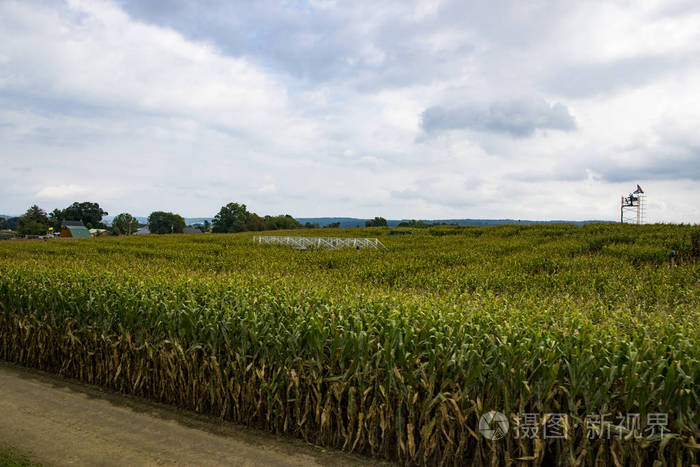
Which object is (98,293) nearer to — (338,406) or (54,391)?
(54,391)

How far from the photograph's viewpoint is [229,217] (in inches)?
3841

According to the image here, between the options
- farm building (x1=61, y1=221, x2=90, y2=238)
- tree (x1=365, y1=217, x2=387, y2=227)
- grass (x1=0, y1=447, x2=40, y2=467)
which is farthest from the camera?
farm building (x1=61, y1=221, x2=90, y2=238)

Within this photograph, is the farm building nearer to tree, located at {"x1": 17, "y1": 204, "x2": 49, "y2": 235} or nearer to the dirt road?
tree, located at {"x1": 17, "y1": 204, "x2": 49, "y2": 235}

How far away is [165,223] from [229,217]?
25.0 metres

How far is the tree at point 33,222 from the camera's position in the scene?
96.8 metres

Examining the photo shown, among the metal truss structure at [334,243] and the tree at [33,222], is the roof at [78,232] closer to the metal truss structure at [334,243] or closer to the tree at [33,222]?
the tree at [33,222]

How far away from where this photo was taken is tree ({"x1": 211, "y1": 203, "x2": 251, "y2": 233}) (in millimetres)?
96562

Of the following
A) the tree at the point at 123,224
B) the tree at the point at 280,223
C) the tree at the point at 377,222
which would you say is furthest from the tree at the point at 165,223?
the tree at the point at 377,222

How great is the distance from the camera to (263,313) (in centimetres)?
643

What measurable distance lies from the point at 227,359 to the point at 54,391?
3609 millimetres

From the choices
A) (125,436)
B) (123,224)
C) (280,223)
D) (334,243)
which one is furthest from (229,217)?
(125,436)

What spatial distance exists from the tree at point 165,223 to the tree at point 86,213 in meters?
17.4

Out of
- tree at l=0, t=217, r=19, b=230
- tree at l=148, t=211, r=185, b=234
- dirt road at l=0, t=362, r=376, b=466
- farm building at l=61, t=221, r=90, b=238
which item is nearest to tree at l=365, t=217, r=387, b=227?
tree at l=148, t=211, r=185, b=234

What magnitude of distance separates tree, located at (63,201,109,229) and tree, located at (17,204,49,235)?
5090 millimetres
